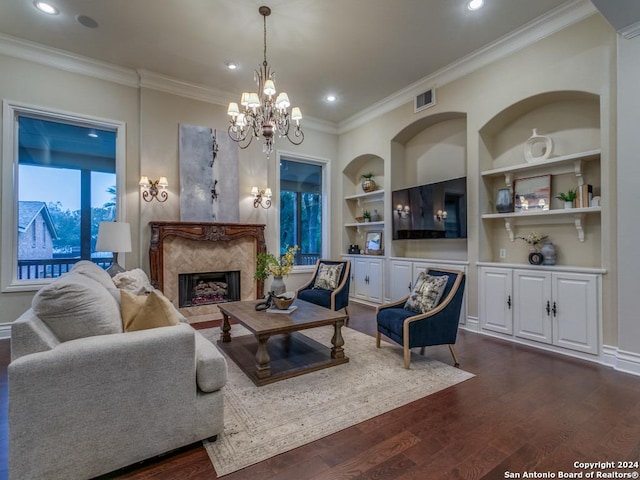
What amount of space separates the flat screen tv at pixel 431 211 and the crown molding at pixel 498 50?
1.52 metres

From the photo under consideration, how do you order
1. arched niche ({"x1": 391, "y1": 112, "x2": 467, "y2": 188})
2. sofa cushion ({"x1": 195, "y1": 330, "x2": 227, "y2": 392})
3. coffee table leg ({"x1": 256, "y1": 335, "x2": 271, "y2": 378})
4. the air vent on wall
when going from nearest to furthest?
1. sofa cushion ({"x1": 195, "y1": 330, "x2": 227, "y2": 392})
2. coffee table leg ({"x1": 256, "y1": 335, "x2": 271, "y2": 378})
3. the air vent on wall
4. arched niche ({"x1": 391, "y1": 112, "x2": 467, "y2": 188})

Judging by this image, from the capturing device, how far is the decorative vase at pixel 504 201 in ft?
13.4

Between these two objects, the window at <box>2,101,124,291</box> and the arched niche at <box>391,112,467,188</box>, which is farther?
the arched niche at <box>391,112,467,188</box>

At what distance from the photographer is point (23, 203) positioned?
4.23 meters

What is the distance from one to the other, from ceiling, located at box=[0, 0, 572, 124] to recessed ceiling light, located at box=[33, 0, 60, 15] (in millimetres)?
65

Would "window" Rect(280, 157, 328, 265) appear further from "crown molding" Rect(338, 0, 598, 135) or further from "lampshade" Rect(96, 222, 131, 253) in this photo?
"lampshade" Rect(96, 222, 131, 253)

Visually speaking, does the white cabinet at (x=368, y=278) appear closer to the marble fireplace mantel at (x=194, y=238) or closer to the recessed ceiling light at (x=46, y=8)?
the marble fireplace mantel at (x=194, y=238)

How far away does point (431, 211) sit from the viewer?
4910 millimetres

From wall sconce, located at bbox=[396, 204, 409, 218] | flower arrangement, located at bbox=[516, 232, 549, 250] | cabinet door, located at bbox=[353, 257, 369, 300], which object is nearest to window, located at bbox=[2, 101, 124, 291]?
cabinet door, located at bbox=[353, 257, 369, 300]

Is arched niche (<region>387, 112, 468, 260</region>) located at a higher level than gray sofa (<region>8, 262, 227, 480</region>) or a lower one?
higher

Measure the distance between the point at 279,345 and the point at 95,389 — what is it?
2.21m

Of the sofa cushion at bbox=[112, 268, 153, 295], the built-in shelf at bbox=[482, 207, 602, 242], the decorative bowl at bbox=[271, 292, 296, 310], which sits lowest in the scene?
the decorative bowl at bbox=[271, 292, 296, 310]

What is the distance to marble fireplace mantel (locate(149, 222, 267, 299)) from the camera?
15.4 ft

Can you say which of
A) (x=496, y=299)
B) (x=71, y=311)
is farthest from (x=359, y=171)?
(x=71, y=311)
